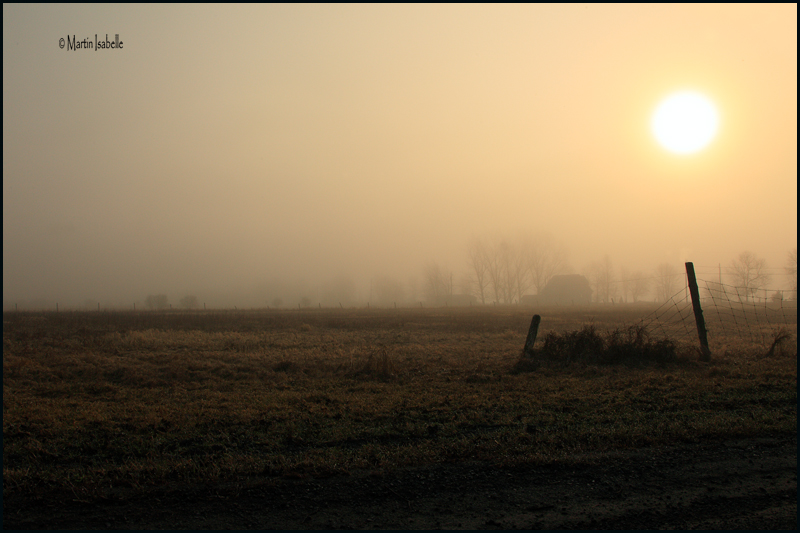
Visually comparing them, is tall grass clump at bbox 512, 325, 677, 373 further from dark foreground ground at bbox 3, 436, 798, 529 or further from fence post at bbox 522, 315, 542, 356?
dark foreground ground at bbox 3, 436, 798, 529

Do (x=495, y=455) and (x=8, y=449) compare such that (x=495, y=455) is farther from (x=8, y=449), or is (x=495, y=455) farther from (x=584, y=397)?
(x=8, y=449)

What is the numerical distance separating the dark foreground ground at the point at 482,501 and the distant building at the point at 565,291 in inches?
4516

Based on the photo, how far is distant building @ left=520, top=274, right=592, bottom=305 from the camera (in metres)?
116

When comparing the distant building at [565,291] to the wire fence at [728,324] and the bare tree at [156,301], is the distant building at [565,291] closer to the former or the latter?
the wire fence at [728,324]

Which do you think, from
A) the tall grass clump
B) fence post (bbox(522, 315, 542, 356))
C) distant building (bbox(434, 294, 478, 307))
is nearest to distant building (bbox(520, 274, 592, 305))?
distant building (bbox(434, 294, 478, 307))

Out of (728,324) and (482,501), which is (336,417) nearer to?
(482,501)

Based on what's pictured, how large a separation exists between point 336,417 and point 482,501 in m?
4.22

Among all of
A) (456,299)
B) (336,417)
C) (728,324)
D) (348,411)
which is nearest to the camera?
(336,417)

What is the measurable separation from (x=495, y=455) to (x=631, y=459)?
5.79 feet

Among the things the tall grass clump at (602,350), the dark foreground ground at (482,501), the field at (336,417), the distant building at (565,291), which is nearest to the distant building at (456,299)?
the distant building at (565,291)

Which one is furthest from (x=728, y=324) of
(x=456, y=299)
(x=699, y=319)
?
(x=456, y=299)

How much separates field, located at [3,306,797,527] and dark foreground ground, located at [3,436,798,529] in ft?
0.39

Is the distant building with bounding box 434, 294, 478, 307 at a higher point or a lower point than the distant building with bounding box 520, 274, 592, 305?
lower

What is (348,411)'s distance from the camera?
8852 mm
